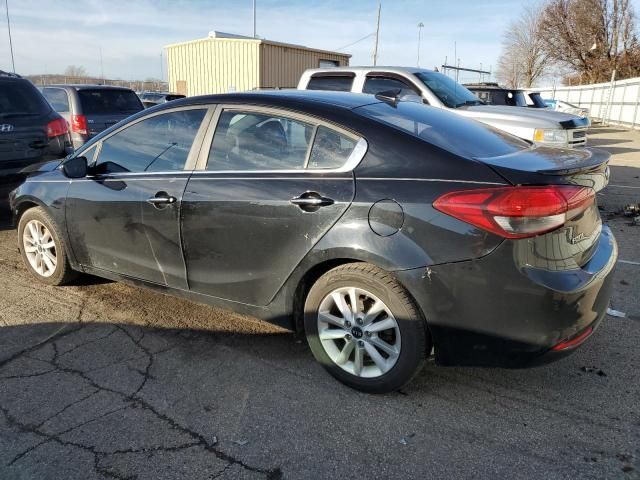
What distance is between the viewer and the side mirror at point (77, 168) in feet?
12.8

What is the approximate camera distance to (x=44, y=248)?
444 cm

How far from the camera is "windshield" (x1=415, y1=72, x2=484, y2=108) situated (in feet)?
25.2

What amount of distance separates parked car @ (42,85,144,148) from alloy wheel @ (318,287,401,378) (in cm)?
814

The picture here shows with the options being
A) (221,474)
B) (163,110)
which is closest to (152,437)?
(221,474)

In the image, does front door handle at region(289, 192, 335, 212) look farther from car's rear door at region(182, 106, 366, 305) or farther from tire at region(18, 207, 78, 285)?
tire at region(18, 207, 78, 285)

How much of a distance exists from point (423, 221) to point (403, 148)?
0.43 m

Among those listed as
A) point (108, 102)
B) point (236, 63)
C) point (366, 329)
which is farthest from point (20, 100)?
point (236, 63)

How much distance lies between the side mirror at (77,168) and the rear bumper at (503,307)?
8.55 feet

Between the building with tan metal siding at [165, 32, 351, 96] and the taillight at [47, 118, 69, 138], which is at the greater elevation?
the building with tan metal siding at [165, 32, 351, 96]

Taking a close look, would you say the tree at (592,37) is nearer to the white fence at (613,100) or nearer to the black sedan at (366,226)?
the white fence at (613,100)

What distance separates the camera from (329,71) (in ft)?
27.0

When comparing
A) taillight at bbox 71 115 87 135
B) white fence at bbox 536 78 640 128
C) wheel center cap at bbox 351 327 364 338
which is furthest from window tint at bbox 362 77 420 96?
white fence at bbox 536 78 640 128

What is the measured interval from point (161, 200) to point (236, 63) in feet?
68.2

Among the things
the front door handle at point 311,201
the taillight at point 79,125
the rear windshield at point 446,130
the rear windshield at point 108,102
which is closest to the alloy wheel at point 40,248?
the front door handle at point 311,201
